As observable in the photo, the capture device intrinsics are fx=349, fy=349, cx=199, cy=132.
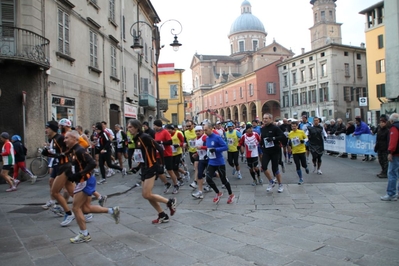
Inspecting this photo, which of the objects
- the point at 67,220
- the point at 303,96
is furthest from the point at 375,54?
the point at 67,220

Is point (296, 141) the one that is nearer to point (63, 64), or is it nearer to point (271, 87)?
point (63, 64)

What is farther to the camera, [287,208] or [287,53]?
[287,53]

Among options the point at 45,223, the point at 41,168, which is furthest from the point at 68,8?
the point at 45,223

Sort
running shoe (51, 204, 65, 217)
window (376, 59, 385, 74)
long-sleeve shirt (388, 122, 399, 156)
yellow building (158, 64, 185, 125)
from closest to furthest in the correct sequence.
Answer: running shoe (51, 204, 65, 217) < long-sleeve shirt (388, 122, 399, 156) < window (376, 59, 385, 74) < yellow building (158, 64, 185, 125)

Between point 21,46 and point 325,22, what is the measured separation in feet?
240

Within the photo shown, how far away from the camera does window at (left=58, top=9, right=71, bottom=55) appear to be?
1392 centimetres

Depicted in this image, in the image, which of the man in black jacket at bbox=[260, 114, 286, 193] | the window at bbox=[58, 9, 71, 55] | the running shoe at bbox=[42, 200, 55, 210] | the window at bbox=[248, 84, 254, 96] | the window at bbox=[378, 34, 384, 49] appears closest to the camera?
the running shoe at bbox=[42, 200, 55, 210]

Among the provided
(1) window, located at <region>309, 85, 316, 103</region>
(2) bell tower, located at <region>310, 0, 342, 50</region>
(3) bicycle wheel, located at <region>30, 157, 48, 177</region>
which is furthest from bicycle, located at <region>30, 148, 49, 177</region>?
(2) bell tower, located at <region>310, 0, 342, 50</region>

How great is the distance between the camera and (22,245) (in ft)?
17.0

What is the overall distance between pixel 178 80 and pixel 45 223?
4474 cm

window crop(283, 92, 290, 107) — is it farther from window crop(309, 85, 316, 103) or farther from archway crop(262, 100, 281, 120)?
window crop(309, 85, 316, 103)

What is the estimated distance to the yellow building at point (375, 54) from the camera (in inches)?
1566

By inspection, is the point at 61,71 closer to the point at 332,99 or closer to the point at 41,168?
the point at 41,168

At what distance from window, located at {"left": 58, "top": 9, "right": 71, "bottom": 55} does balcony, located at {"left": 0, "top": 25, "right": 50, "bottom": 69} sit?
1911mm
